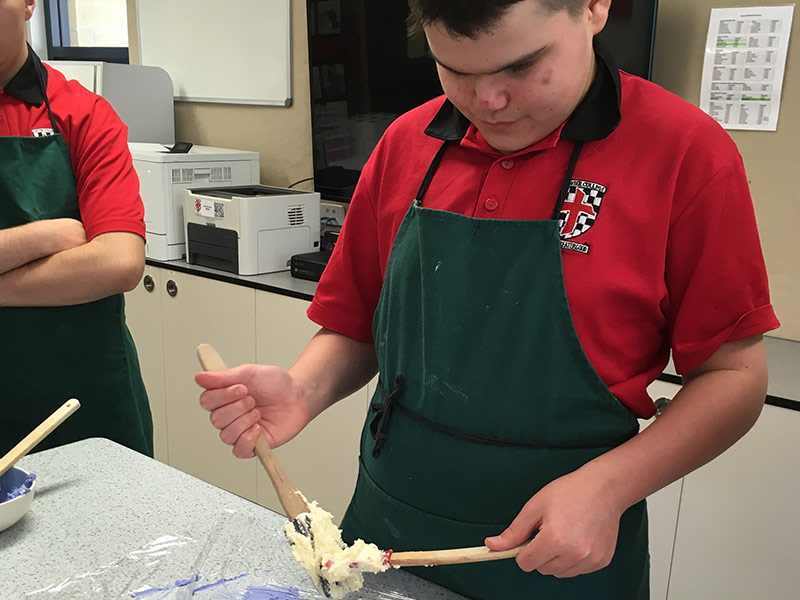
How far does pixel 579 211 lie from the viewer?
3.06 feet

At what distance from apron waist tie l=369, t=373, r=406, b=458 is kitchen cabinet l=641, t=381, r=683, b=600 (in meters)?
1.05

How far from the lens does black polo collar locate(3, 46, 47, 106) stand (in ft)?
5.11

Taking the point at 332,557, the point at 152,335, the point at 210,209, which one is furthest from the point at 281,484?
the point at 152,335

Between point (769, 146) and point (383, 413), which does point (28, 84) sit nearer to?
point (383, 413)

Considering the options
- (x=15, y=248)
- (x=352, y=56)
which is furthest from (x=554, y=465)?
(x=352, y=56)

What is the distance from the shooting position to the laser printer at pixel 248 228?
2.63 meters

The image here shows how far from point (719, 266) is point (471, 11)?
0.39m

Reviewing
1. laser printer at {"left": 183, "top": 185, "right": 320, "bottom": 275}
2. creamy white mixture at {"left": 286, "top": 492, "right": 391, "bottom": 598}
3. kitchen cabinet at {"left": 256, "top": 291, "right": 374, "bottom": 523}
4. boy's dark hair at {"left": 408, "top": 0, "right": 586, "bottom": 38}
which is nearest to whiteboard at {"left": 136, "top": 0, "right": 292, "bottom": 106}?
laser printer at {"left": 183, "top": 185, "right": 320, "bottom": 275}

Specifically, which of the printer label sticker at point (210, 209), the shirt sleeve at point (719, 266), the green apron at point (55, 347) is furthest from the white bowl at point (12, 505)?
the printer label sticker at point (210, 209)

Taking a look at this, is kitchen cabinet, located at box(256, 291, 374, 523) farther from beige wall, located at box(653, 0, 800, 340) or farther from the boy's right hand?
the boy's right hand

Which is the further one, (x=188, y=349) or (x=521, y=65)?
(x=188, y=349)

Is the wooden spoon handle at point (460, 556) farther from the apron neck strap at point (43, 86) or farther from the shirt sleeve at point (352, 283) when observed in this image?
the apron neck strap at point (43, 86)

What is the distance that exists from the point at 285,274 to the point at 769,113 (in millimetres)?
1577

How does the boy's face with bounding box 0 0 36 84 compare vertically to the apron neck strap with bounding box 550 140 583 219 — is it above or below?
above
